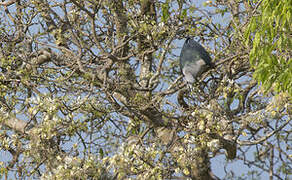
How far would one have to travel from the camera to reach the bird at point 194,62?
6.71 meters

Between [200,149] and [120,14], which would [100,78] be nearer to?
[120,14]

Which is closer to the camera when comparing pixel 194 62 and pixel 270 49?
pixel 270 49

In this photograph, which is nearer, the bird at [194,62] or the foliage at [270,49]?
the foliage at [270,49]

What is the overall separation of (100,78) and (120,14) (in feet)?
4.45

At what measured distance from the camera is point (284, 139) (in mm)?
7523

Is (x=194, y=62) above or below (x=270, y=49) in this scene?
above

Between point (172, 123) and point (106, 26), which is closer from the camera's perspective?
point (172, 123)

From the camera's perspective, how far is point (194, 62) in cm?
675

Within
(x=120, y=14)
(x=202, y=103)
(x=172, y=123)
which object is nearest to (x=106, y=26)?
(x=120, y=14)

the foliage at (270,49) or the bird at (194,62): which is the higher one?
the bird at (194,62)

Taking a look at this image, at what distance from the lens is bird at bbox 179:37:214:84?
671 cm

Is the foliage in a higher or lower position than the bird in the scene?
lower

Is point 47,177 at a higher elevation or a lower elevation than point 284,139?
lower

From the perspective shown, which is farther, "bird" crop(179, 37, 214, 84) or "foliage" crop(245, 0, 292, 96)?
"bird" crop(179, 37, 214, 84)
